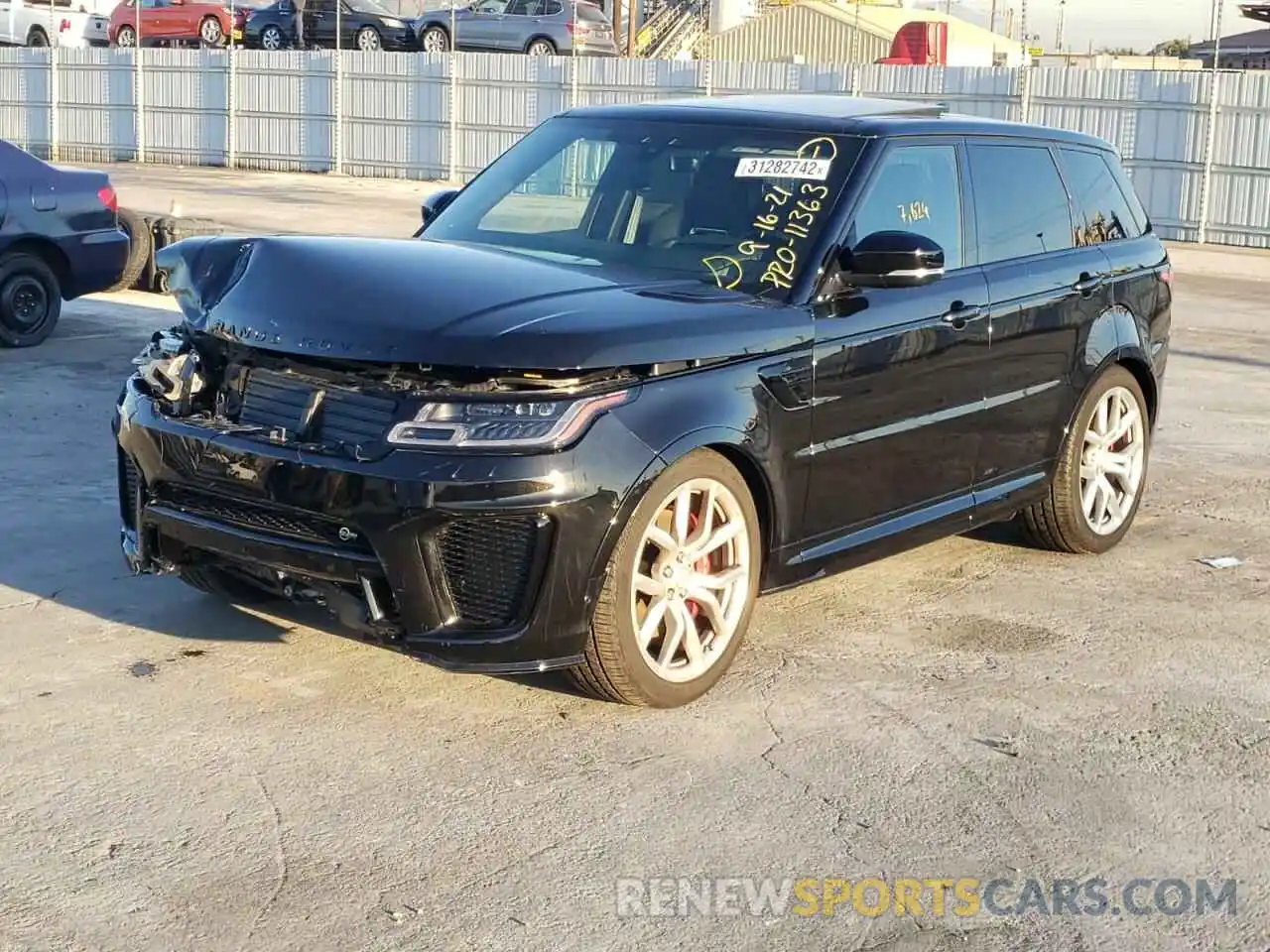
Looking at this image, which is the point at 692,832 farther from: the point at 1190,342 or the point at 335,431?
the point at 1190,342

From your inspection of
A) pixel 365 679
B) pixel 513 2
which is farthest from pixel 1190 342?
pixel 513 2

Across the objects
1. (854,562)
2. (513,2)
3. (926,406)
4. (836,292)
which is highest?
(513,2)

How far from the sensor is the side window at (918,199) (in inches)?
223

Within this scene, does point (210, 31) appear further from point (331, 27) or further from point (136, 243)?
point (136, 243)

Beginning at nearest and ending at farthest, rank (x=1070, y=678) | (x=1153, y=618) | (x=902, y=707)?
(x=902, y=707) < (x=1070, y=678) < (x=1153, y=618)

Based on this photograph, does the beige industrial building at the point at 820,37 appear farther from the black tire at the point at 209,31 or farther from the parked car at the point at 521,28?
the black tire at the point at 209,31

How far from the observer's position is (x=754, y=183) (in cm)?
567

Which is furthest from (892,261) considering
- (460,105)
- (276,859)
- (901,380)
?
(460,105)

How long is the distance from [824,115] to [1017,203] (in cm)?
101

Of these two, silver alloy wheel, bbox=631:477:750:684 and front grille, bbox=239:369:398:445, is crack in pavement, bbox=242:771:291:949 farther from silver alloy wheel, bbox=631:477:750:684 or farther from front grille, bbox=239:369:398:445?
silver alloy wheel, bbox=631:477:750:684

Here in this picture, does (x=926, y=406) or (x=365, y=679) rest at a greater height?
(x=926, y=406)

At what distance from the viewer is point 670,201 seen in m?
5.79

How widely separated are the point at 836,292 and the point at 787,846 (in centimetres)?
202

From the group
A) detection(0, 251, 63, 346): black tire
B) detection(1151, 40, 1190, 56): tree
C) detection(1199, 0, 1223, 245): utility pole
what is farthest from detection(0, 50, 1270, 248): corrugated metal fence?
detection(1151, 40, 1190, 56): tree
